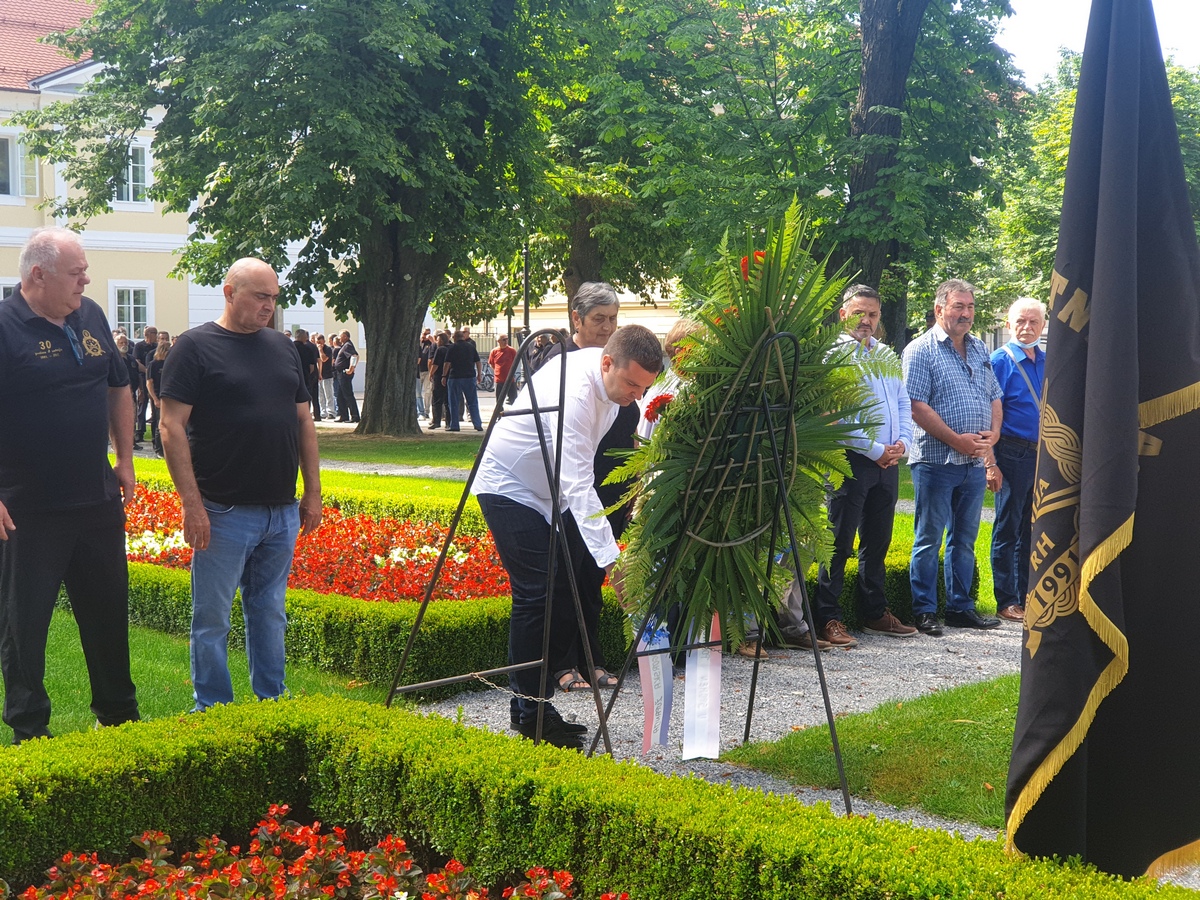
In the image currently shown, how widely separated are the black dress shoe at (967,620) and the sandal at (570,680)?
3.04m

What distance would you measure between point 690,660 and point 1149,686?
1.90 metres

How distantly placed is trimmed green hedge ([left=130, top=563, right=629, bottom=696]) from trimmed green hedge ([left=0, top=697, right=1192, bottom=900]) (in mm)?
1841

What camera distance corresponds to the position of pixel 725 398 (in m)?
4.06

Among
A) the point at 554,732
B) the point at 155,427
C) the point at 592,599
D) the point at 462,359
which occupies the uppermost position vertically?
the point at 462,359

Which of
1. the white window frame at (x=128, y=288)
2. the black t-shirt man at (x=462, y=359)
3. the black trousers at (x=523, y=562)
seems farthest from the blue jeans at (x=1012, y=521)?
the white window frame at (x=128, y=288)

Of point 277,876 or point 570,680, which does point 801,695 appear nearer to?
point 570,680

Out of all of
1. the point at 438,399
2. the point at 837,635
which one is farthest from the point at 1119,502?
the point at 438,399

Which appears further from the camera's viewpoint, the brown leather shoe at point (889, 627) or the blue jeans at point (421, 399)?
the blue jeans at point (421, 399)

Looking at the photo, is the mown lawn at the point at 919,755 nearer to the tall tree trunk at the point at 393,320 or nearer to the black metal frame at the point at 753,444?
the black metal frame at the point at 753,444

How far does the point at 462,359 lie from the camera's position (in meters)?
25.2

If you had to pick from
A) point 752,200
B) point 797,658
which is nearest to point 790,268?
point 797,658

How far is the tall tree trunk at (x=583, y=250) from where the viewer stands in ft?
94.4

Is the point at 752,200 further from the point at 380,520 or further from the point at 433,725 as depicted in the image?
the point at 433,725

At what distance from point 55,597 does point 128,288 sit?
3245 cm
